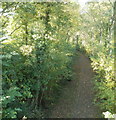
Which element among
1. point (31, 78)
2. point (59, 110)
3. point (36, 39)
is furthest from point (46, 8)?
point (59, 110)

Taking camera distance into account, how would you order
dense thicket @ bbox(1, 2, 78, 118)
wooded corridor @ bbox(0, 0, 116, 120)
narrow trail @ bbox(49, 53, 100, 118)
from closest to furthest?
wooded corridor @ bbox(0, 0, 116, 120) → dense thicket @ bbox(1, 2, 78, 118) → narrow trail @ bbox(49, 53, 100, 118)

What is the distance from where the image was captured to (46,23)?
7.35 meters

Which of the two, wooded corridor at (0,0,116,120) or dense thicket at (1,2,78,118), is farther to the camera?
dense thicket at (1,2,78,118)

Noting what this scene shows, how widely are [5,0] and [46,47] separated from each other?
2.55 m

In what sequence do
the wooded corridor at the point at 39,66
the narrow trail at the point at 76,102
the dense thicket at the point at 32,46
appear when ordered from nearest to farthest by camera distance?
the wooded corridor at the point at 39,66 < the dense thicket at the point at 32,46 < the narrow trail at the point at 76,102

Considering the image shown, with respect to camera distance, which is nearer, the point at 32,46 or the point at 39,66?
the point at 32,46

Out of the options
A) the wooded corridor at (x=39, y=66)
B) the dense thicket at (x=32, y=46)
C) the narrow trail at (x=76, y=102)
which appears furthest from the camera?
the narrow trail at (x=76, y=102)

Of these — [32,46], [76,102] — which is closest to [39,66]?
[32,46]

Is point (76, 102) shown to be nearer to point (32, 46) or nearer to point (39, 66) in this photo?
point (39, 66)

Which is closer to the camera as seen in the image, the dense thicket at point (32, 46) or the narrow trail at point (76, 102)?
the dense thicket at point (32, 46)

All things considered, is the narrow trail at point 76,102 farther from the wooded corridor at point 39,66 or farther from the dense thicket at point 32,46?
the dense thicket at point 32,46

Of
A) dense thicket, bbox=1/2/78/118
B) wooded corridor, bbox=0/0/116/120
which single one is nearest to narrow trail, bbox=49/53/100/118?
wooded corridor, bbox=0/0/116/120

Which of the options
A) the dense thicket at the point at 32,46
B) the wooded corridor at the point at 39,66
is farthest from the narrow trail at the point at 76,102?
the dense thicket at the point at 32,46

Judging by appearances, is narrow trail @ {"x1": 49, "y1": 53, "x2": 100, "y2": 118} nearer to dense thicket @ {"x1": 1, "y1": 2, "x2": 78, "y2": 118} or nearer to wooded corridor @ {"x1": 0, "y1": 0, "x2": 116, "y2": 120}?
wooded corridor @ {"x1": 0, "y1": 0, "x2": 116, "y2": 120}
